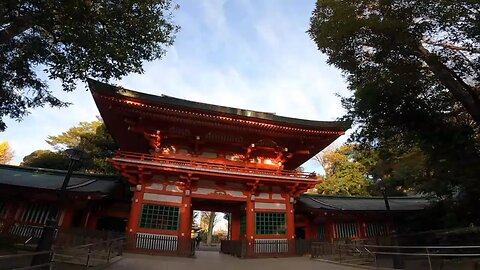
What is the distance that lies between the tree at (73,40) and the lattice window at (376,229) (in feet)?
60.0

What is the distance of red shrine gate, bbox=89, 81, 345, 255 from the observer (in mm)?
14836

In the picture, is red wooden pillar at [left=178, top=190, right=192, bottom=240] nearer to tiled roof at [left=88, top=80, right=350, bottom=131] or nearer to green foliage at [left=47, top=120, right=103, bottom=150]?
tiled roof at [left=88, top=80, right=350, bottom=131]

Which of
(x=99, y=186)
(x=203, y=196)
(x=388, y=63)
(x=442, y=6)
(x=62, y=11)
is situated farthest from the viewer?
(x=99, y=186)

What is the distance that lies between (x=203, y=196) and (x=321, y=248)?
6737 millimetres

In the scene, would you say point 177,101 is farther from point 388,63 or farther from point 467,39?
point 467,39

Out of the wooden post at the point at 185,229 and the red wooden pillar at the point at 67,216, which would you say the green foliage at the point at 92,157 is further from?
the wooden post at the point at 185,229

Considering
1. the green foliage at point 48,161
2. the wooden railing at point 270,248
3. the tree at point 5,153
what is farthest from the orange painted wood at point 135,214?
the tree at point 5,153

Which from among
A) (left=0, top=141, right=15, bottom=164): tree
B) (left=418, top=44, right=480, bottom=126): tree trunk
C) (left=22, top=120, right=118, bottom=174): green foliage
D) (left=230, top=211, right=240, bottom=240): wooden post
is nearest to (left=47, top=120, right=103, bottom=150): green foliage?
(left=22, top=120, right=118, bottom=174): green foliage

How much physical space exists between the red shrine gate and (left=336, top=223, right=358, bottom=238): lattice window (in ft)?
16.2

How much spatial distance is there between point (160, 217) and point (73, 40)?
9201 millimetres

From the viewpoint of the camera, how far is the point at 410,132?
15.0 metres

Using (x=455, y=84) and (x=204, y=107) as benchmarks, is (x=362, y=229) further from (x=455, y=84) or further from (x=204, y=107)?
(x=204, y=107)

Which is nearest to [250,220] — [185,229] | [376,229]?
[185,229]

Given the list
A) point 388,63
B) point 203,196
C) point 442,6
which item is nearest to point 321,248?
point 203,196
